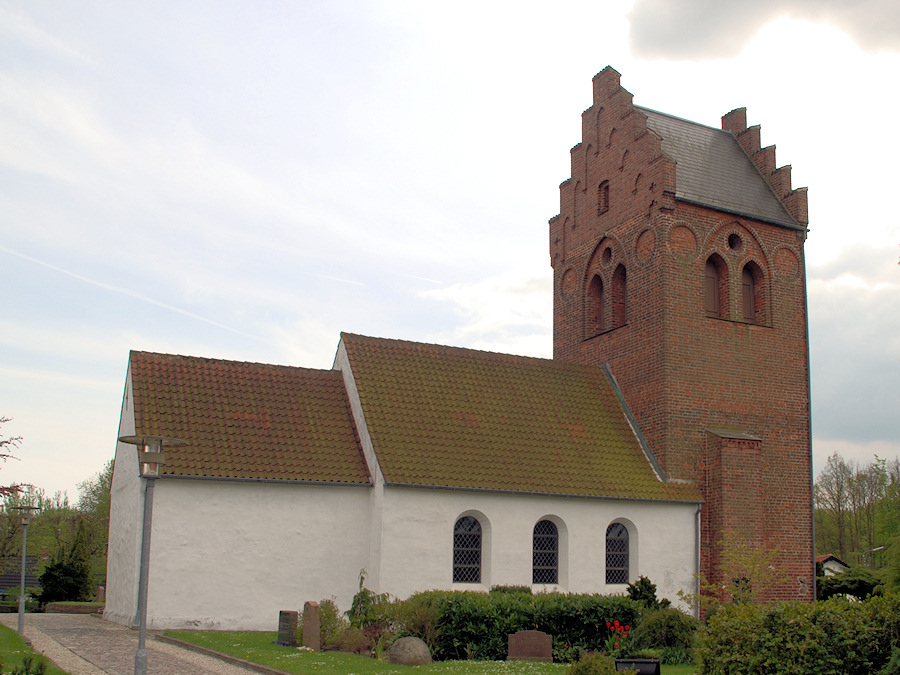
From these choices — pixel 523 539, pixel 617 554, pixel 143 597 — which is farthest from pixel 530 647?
pixel 143 597

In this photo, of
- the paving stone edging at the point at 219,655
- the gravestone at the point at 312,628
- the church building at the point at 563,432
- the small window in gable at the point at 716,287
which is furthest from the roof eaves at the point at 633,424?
the paving stone edging at the point at 219,655

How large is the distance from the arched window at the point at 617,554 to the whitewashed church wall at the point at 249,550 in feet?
21.3

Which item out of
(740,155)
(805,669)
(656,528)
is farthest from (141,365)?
(740,155)

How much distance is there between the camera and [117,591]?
20953mm

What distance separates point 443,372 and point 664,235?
25.3ft

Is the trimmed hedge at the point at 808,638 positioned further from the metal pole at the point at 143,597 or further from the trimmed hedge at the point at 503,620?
the metal pole at the point at 143,597

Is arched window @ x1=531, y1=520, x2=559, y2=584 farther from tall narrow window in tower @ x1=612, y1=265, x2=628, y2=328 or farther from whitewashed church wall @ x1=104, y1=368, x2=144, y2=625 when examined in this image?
whitewashed church wall @ x1=104, y1=368, x2=144, y2=625

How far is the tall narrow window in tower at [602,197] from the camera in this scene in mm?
28758

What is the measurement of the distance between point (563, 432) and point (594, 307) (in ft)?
20.0

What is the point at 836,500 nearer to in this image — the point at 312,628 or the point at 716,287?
the point at 716,287

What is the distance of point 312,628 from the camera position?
669 inches

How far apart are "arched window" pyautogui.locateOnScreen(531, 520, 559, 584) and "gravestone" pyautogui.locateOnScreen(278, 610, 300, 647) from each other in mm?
6762

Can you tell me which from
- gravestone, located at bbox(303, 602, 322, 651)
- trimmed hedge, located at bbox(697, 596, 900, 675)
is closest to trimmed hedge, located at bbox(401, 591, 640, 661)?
gravestone, located at bbox(303, 602, 322, 651)

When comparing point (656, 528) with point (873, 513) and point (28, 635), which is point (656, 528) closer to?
point (28, 635)
